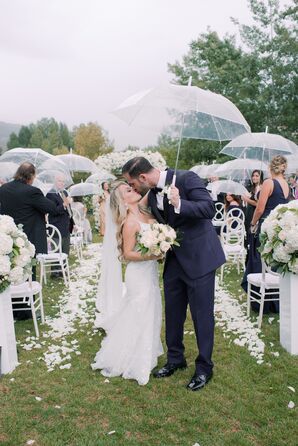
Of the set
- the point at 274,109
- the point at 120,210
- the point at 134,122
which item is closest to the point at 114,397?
the point at 120,210

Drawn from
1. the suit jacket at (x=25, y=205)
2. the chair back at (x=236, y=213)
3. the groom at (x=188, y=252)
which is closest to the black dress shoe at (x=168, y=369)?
the groom at (x=188, y=252)

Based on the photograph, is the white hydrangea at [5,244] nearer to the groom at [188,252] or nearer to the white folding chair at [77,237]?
the groom at [188,252]

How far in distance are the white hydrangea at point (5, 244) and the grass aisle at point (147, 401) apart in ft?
4.19

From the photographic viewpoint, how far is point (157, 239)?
3836mm

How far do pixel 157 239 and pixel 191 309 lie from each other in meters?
0.78

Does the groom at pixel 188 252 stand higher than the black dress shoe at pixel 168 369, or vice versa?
the groom at pixel 188 252

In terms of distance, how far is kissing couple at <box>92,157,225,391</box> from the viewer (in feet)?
12.5

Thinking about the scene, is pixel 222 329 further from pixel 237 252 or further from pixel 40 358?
pixel 237 252

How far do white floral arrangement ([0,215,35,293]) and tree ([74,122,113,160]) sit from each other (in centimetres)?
3032

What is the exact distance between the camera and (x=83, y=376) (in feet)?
14.3

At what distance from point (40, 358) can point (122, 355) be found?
106 centimetres

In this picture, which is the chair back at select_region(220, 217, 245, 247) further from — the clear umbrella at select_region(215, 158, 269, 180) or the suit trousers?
the suit trousers

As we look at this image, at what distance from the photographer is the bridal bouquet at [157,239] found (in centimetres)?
380

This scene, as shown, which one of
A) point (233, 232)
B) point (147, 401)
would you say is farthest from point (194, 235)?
point (233, 232)
